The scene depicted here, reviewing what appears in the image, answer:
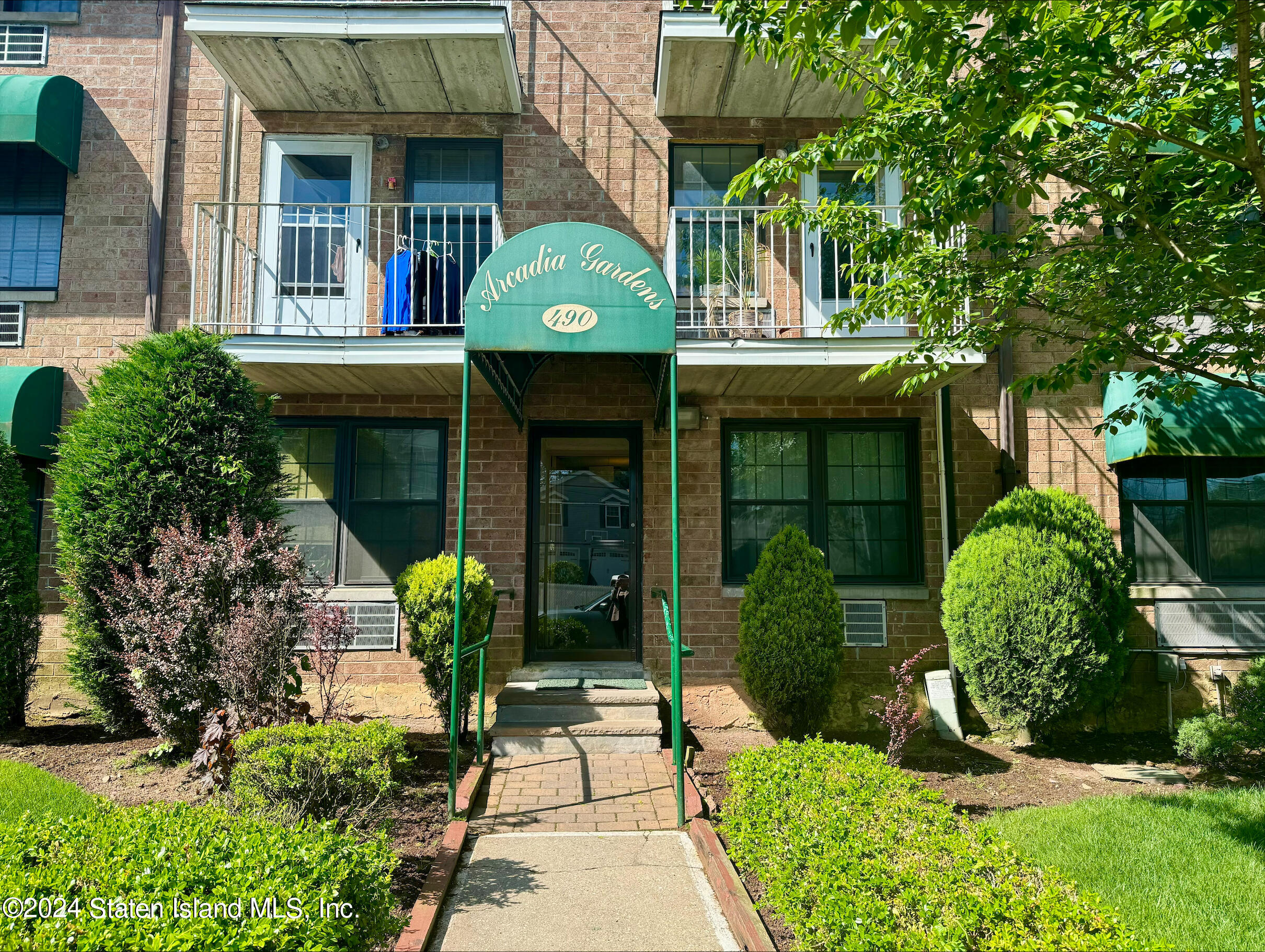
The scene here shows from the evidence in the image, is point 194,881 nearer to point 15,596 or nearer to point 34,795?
point 34,795

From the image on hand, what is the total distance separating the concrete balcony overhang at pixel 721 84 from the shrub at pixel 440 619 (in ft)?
17.2

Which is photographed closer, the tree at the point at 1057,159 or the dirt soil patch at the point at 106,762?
the tree at the point at 1057,159

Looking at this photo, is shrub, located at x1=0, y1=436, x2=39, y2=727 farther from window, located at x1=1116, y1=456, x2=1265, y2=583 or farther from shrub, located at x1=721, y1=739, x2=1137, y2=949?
window, located at x1=1116, y1=456, x2=1265, y2=583

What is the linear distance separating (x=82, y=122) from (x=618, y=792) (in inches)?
345

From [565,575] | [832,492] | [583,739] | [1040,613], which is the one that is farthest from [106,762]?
[1040,613]

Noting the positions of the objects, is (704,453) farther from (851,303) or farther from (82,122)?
(82,122)

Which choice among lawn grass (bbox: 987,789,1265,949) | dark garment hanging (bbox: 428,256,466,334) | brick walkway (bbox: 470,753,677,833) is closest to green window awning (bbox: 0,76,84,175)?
dark garment hanging (bbox: 428,256,466,334)

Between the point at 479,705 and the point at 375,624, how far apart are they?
203 cm

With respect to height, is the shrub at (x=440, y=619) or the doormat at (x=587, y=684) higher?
the shrub at (x=440, y=619)

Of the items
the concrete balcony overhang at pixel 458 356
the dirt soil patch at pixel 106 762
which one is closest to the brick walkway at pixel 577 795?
the dirt soil patch at pixel 106 762

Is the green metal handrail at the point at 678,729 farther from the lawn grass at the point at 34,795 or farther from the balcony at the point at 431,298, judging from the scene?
the lawn grass at the point at 34,795

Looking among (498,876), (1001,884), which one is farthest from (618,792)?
(1001,884)

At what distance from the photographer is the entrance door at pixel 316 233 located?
842cm

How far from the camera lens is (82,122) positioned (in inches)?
336
